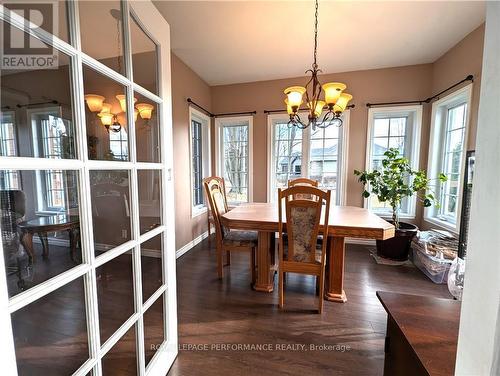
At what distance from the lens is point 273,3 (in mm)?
2049

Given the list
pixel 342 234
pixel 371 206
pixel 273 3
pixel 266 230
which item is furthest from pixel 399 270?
pixel 273 3

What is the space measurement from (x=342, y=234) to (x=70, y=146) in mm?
1964

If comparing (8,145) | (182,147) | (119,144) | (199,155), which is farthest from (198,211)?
(8,145)

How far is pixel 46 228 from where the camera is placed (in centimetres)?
78

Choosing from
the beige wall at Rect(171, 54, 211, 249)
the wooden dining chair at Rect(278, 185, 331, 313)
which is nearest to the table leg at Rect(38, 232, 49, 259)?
the wooden dining chair at Rect(278, 185, 331, 313)

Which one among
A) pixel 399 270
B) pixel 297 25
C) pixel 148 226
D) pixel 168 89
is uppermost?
pixel 297 25

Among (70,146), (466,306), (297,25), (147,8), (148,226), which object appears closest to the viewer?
(466,306)

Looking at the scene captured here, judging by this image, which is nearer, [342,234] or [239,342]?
[239,342]

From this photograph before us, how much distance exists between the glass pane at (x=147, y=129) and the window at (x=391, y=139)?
3.30 m

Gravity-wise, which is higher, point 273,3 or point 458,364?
point 273,3

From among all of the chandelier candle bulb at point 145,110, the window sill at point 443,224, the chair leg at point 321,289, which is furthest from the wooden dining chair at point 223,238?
the window sill at point 443,224

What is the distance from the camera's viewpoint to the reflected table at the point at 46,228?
0.70 meters

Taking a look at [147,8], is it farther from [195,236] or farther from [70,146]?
[195,236]

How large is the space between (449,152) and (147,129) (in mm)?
3737
